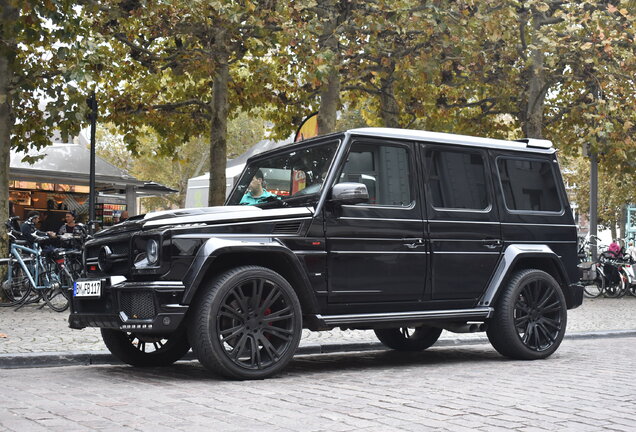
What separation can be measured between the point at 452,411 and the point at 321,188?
107 inches

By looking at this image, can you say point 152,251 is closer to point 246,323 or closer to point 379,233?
point 246,323

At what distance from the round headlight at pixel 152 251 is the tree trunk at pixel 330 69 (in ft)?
33.0

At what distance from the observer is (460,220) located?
8.73 meters

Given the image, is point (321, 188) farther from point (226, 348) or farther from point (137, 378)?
point (137, 378)

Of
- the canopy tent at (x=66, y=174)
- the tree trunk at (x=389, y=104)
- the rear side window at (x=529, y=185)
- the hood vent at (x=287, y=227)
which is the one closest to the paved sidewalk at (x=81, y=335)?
the rear side window at (x=529, y=185)

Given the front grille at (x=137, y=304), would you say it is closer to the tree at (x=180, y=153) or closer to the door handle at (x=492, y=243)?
the door handle at (x=492, y=243)

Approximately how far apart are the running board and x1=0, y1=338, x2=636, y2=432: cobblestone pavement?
460 millimetres

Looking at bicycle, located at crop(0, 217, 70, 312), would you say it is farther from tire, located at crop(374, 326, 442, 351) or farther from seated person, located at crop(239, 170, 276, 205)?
seated person, located at crop(239, 170, 276, 205)

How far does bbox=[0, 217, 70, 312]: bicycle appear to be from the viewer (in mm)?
14836

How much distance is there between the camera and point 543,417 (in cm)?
556

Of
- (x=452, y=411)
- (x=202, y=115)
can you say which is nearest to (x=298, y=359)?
(x=452, y=411)

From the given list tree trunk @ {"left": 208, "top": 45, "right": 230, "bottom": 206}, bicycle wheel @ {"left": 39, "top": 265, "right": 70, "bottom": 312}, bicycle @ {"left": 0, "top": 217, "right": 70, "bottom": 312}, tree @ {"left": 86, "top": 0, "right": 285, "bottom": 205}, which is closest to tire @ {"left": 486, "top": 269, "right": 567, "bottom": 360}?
bicycle wheel @ {"left": 39, "top": 265, "right": 70, "bottom": 312}

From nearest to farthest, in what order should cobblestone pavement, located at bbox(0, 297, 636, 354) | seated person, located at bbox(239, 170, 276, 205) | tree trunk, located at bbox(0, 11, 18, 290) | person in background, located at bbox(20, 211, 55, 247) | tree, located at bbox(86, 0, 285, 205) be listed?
seated person, located at bbox(239, 170, 276, 205) → cobblestone pavement, located at bbox(0, 297, 636, 354) → person in background, located at bbox(20, 211, 55, 247) → tree trunk, located at bbox(0, 11, 18, 290) → tree, located at bbox(86, 0, 285, 205)

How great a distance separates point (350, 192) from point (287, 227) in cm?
60
